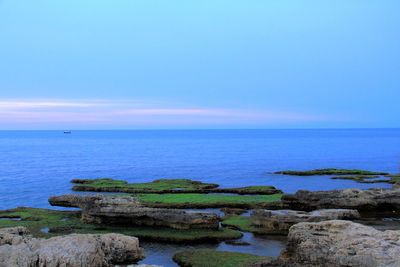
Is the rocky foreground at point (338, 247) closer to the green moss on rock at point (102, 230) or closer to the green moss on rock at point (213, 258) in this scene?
the green moss on rock at point (213, 258)

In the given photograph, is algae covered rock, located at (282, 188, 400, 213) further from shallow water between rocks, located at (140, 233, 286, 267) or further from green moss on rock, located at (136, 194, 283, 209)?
shallow water between rocks, located at (140, 233, 286, 267)

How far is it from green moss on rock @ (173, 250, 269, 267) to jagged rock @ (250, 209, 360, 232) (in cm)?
754

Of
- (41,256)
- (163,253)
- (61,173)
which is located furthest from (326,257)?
(61,173)

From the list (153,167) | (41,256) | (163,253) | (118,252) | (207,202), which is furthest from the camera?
(153,167)

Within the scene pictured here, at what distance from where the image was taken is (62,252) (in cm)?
2012

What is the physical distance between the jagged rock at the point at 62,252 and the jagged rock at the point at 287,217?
559 inches

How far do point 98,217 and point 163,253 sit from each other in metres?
10.1

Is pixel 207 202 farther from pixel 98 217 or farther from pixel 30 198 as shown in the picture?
pixel 30 198

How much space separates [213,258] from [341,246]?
327 inches

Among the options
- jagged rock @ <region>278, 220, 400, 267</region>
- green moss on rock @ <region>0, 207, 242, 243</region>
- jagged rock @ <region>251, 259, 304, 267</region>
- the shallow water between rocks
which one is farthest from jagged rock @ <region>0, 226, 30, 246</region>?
jagged rock @ <region>278, 220, 400, 267</region>

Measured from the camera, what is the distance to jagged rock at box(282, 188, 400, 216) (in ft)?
137

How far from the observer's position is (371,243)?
21359 millimetres

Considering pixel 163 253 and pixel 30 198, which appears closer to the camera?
pixel 163 253

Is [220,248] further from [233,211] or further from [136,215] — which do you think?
[233,211]
